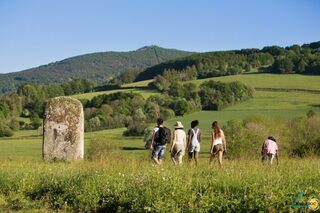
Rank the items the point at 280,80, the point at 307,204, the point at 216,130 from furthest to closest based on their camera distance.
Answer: the point at 280,80 < the point at 216,130 < the point at 307,204

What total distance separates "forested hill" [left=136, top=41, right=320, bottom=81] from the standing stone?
3845 inches

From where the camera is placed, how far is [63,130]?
17.2 meters

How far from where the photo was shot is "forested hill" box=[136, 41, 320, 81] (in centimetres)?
11238

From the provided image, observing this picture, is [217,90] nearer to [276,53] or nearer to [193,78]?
[193,78]

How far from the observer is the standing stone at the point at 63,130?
1712cm

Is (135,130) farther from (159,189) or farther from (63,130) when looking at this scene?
(159,189)

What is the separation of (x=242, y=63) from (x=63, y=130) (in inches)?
4693

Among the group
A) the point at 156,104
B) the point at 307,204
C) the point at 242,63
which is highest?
the point at 242,63

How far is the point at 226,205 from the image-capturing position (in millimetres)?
8039

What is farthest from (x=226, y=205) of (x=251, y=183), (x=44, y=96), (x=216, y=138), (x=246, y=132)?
(x=44, y=96)

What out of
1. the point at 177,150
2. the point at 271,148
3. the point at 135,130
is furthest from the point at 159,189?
the point at 135,130

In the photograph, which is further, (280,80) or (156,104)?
(280,80)

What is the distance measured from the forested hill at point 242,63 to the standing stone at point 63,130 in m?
97.7

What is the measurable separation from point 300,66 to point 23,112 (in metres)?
62.1
